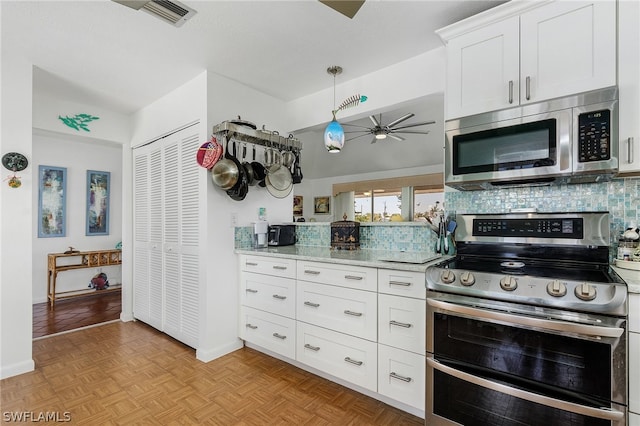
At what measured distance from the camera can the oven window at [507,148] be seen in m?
1.64

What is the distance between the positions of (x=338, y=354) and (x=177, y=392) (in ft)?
3.83

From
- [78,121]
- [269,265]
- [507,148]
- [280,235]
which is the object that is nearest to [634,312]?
[507,148]

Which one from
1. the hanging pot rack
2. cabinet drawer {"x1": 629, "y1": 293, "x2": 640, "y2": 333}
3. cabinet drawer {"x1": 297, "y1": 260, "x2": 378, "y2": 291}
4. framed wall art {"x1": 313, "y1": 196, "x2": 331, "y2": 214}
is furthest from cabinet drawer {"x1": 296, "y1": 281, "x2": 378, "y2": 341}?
framed wall art {"x1": 313, "y1": 196, "x2": 331, "y2": 214}

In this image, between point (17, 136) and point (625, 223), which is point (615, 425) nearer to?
point (625, 223)

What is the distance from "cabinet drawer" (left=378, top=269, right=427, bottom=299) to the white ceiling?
5.29 ft

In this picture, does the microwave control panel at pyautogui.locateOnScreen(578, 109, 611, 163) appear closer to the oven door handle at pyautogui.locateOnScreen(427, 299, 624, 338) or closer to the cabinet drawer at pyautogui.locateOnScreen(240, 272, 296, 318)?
the oven door handle at pyautogui.locateOnScreen(427, 299, 624, 338)

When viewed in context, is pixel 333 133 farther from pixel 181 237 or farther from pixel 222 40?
pixel 181 237

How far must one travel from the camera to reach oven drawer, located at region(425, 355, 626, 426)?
4.17ft

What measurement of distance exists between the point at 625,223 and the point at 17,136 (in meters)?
4.23

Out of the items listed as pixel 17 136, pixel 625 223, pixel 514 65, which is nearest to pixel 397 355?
pixel 625 223

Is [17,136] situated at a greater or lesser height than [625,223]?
greater

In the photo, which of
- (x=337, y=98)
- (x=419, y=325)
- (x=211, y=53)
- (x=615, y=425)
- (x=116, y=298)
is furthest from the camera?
(x=116, y=298)

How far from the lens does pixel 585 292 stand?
1281mm

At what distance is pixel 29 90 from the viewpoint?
8.30ft
